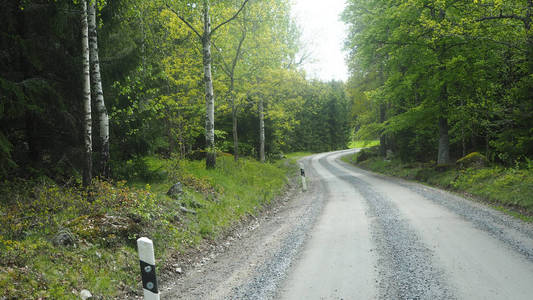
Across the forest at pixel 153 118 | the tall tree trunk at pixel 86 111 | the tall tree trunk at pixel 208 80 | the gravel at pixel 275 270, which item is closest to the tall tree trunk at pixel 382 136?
the forest at pixel 153 118

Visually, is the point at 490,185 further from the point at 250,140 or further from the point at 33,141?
the point at 250,140

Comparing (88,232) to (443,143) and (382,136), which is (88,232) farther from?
(382,136)

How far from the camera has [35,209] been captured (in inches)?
222

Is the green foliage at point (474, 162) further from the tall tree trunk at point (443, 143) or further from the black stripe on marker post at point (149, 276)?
the black stripe on marker post at point (149, 276)

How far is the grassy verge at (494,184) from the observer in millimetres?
8498

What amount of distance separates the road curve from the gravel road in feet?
0.05

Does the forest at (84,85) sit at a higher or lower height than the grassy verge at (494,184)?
higher

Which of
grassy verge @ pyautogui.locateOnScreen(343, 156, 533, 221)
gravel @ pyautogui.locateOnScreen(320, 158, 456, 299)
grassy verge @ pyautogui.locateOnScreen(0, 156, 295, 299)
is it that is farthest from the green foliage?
grassy verge @ pyautogui.locateOnScreen(0, 156, 295, 299)

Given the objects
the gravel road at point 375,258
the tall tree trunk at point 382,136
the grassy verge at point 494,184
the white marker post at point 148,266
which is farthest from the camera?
the tall tree trunk at point 382,136

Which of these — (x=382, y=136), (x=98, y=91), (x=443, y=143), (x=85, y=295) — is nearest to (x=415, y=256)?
(x=85, y=295)

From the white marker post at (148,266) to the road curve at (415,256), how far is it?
166 centimetres

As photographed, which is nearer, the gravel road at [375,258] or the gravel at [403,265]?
the gravel at [403,265]

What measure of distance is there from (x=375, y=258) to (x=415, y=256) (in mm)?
684

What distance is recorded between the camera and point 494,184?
10.5m
